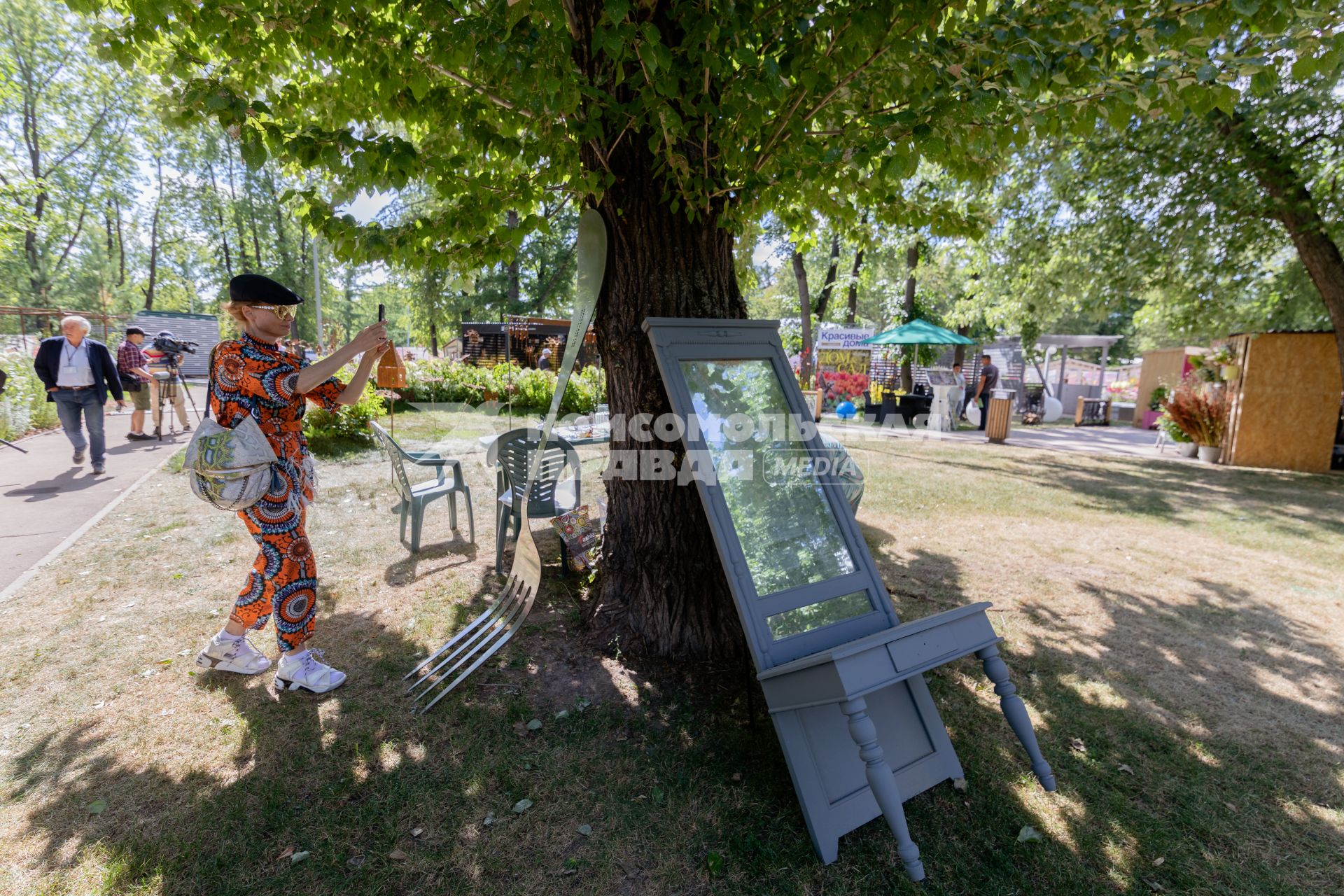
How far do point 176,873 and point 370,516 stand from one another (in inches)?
169

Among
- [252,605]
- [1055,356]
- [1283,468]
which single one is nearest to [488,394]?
[252,605]

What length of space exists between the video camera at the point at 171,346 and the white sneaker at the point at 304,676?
876cm

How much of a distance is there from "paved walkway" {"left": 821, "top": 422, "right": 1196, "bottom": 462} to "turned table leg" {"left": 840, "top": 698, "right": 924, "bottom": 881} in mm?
10903

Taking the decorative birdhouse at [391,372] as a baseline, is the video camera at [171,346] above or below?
above

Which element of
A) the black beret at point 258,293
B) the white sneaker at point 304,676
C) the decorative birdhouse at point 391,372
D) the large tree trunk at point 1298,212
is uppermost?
the large tree trunk at point 1298,212

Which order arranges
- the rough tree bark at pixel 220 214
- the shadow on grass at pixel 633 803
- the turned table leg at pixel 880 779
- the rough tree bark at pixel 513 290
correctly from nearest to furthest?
the turned table leg at pixel 880 779 → the shadow on grass at pixel 633 803 → the rough tree bark at pixel 513 290 → the rough tree bark at pixel 220 214

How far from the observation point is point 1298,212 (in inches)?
316

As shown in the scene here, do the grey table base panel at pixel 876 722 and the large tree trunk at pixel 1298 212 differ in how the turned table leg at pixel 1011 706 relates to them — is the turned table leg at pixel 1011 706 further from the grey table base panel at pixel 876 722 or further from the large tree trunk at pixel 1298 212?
the large tree trunk at pixel 1298 212

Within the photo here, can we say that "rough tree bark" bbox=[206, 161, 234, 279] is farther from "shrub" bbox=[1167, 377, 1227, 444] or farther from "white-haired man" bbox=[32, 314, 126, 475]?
"shrub" bbox=[1167, 377, 1227, 444]

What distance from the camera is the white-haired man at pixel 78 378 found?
6.74 metres

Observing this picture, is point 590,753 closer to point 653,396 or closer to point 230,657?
point 653,396

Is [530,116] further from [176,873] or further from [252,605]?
[176,873]

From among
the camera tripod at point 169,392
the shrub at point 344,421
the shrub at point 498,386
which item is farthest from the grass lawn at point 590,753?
the shrub at point 498,386

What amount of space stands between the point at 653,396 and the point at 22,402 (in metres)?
12.3
